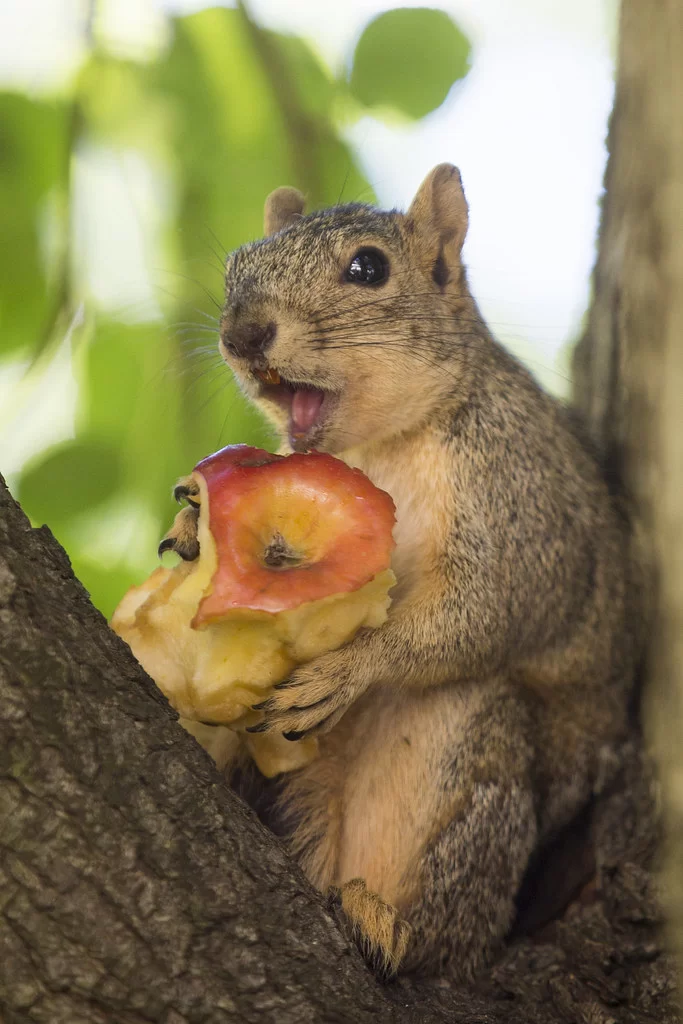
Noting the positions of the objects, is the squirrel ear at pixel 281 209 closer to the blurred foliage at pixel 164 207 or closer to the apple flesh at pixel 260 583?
the blurred foliage at pixel 164 207

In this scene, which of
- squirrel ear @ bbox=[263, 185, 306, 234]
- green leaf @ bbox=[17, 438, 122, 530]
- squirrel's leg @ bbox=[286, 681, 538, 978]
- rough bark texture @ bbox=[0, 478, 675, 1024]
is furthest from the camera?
squirrel ear @ bbox=[263, 185, 306, 234]

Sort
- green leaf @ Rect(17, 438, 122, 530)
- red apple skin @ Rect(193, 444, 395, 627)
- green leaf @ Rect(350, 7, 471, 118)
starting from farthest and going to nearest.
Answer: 1. green leaf @ Rect(350, 7, 471, 118)
2. green leaf @ Rect(17, 438, 122, 530)
3. red apple skin @ Rect(193, 444, 395, 627)

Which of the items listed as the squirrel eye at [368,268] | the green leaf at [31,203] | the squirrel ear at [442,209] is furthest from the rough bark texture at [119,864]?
the squirrel ear at [442,209]

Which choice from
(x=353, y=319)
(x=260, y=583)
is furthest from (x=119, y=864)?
(x=353, y=319)

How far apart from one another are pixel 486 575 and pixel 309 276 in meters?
0.59

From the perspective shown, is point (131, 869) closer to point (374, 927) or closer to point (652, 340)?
point (374, 927)

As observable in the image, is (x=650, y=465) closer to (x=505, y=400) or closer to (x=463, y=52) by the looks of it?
(x=505, y=400)

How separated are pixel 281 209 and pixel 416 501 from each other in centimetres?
70

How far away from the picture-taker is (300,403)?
1.72 meters

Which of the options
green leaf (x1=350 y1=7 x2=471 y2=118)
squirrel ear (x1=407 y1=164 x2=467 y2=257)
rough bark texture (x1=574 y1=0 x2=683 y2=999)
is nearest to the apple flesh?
rough bark texture (x1=574 y1=0 x2=683 y2=999)

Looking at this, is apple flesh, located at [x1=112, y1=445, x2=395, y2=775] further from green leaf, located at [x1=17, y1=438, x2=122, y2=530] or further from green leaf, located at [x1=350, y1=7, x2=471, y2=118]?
green leaf, located at [x1=350, y1=7, x2=471, y2=118]

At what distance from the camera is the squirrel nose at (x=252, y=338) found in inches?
63.8

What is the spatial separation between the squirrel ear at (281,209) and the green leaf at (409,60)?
9.4 inches

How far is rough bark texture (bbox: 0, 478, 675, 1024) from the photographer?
39.3 inches
